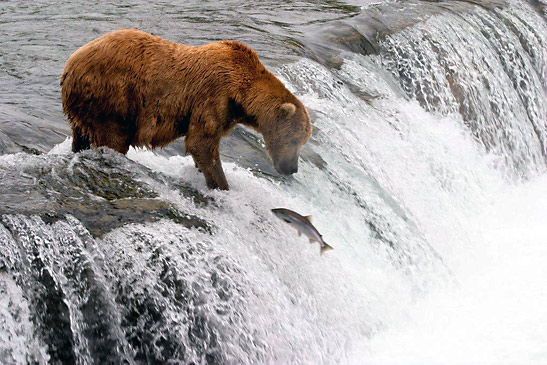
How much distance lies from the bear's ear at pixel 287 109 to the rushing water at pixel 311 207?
26.1 inches

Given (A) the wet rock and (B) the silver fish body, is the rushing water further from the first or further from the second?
(B) the silver fish body

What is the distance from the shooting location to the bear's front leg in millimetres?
5324

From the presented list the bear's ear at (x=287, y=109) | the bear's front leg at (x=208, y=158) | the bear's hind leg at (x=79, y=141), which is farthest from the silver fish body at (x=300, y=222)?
the bear's hind leg at (x=79, y=141)

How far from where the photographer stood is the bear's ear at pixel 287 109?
5.40 metres

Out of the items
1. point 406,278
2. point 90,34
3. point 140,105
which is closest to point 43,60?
point 90,34

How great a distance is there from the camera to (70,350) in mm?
4152

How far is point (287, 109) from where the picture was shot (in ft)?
17.8

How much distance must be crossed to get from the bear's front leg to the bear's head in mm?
418

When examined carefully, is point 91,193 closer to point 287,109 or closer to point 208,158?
point 208,158

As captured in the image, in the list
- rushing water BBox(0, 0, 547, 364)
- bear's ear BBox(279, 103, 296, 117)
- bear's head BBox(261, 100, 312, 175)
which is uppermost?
bear's ear BBox(279, 103, 296, 117)

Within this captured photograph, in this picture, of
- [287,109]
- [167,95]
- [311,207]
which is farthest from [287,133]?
[311,207]

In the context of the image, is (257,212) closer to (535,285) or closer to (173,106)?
(173,106)

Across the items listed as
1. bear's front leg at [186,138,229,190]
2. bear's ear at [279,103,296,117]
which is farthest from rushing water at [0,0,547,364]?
bear's ear at [279,103,296,117]

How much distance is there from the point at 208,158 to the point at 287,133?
1.98 feet
